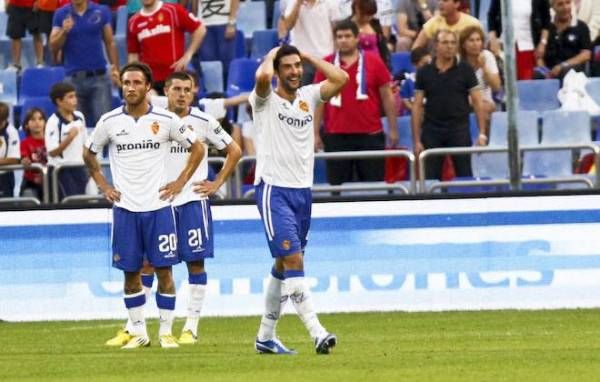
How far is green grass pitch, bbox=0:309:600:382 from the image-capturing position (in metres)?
12.1

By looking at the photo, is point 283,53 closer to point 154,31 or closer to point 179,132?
point 179,132

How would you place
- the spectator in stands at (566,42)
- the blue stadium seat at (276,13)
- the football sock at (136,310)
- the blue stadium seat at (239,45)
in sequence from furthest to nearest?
the blue stadium seat at (276,13)
the blue stadium seat at (239,45)
the spectator in stands at (566,42)
the football sock at (136,310)

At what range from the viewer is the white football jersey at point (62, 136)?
20688 mm

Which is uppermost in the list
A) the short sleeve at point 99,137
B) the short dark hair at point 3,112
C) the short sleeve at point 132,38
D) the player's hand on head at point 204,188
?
the short sleeve at point 132,38

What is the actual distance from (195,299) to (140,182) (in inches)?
55.4

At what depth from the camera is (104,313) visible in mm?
19141

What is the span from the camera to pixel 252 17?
25312mm

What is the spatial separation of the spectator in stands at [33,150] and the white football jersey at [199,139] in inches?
179

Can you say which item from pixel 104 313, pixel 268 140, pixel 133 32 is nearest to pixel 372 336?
pixel 268 140

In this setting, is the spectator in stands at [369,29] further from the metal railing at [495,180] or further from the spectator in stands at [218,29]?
the metal railing at [495,180]

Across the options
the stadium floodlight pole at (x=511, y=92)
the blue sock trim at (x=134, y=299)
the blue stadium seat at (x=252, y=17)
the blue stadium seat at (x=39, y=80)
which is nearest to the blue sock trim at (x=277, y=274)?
the blue sock trim at (x=134, y=299)

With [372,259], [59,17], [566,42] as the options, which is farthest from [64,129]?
[566,42]

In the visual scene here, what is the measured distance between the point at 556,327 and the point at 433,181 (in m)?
3.38

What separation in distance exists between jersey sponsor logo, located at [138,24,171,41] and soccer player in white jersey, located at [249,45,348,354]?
313 inches
